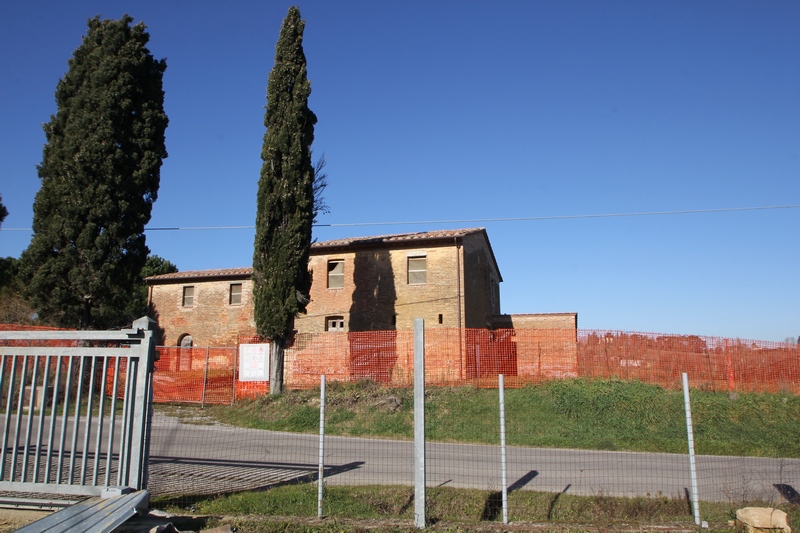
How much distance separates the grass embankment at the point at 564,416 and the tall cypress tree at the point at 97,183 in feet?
20.8

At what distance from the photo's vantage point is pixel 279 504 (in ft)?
23.6

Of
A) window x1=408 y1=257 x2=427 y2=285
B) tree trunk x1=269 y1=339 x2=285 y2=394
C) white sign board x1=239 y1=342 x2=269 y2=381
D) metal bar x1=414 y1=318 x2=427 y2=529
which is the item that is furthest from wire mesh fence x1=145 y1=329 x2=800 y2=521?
window x1=408 y1=257 x2=427 y2=285

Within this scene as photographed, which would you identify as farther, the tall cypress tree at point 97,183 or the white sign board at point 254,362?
the tall cypress tree at point 97,183

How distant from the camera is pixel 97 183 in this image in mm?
20703

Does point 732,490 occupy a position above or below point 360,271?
below

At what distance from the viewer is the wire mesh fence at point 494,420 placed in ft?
30.5

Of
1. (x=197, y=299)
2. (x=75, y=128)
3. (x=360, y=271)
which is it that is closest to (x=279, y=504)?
(x=75, y=128)

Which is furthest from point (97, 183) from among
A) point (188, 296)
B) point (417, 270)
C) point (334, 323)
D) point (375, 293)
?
point (417, 270)

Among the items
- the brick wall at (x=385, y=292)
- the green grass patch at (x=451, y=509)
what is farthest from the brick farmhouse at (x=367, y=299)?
the green grass patch at (x=451, y=509)

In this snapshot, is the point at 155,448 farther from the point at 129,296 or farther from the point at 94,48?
the point at 94,48

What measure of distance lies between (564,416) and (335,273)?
15064 millimetres

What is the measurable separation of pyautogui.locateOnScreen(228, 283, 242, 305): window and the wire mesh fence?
30.0 ft

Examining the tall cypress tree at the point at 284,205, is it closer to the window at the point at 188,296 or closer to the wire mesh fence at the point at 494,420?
the wire mesh fence at the point at 494,420

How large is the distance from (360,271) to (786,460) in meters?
19.0
